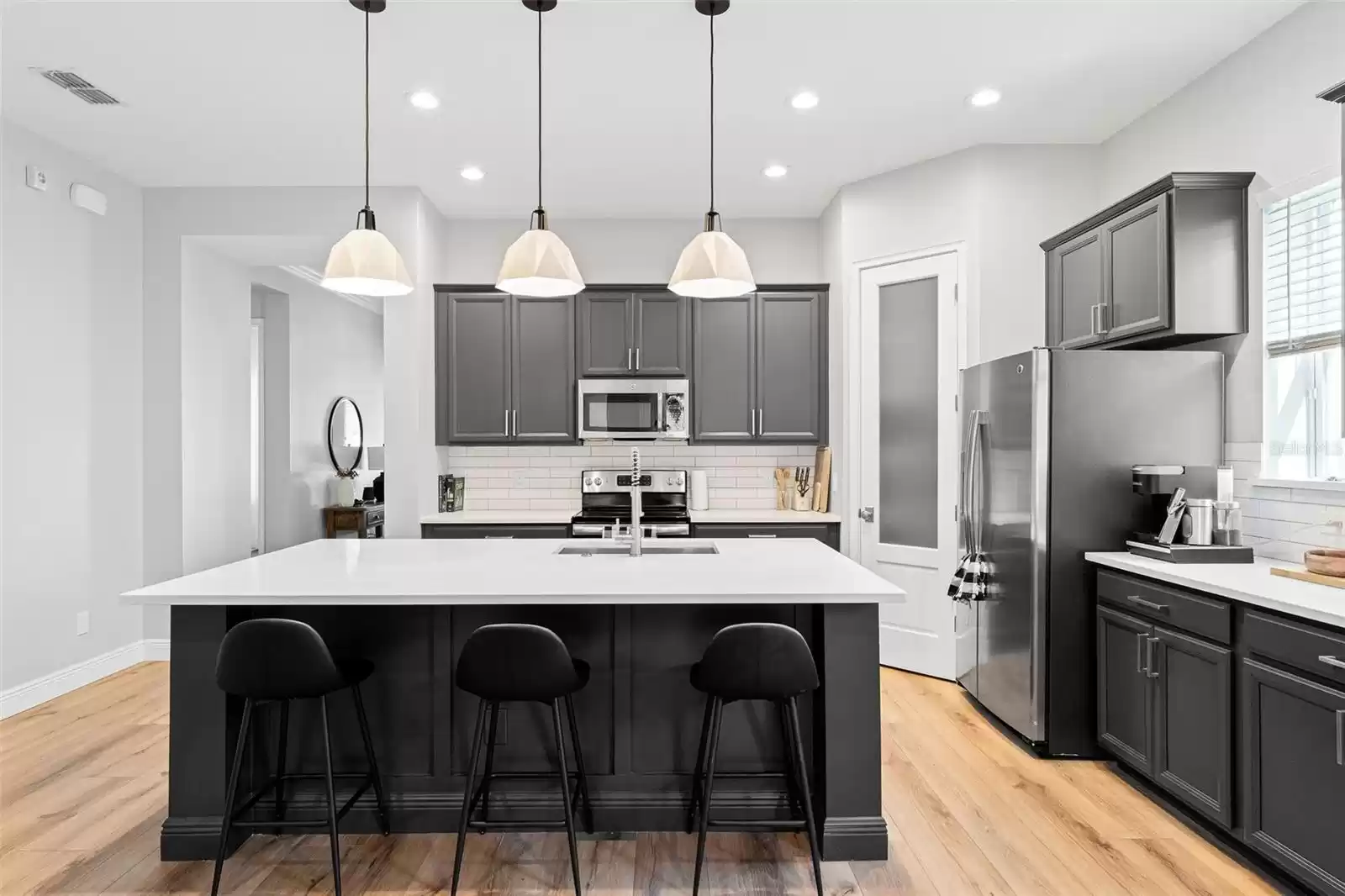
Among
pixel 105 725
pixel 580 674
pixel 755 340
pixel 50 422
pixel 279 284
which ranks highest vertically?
pixel 279 284

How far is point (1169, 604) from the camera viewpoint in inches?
106

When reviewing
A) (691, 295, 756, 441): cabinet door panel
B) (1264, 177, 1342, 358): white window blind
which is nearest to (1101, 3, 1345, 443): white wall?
(1264, 177, 1342, 358): white window blind

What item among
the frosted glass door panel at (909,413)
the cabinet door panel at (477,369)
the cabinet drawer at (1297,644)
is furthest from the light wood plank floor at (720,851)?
the cabinet door panel at (477,369)

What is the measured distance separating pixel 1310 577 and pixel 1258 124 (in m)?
1.84

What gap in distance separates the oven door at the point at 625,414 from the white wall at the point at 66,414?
2759mm

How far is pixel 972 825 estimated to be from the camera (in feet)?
8.63

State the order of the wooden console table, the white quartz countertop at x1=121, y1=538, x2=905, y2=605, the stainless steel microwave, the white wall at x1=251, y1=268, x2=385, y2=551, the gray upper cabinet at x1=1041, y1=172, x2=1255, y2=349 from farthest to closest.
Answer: the wooden console table, the white wall at x1=251, y1=268, x2=385, y2=551, the stainless steel microwave, the gray upper cabinet at x1=1041, y1=172, x2=1255, y2=349, the white quartz countertop at x1=121, y1=538, x2=905, y2=605

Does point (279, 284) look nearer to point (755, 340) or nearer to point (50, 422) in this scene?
point (50, 422)

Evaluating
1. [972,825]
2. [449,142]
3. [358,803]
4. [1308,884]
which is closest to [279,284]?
[449,142]

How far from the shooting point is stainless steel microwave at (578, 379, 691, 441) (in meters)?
5.09

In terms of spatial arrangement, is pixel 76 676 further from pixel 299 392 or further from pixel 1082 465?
pixel 1082 465

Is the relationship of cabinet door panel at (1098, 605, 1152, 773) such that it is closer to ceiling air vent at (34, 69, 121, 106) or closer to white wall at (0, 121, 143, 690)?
ceiling air vent at (34, 69, 121, 106)

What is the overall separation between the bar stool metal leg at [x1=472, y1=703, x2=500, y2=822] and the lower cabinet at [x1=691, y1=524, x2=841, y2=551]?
8.25 ft

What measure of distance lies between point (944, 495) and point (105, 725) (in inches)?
173
